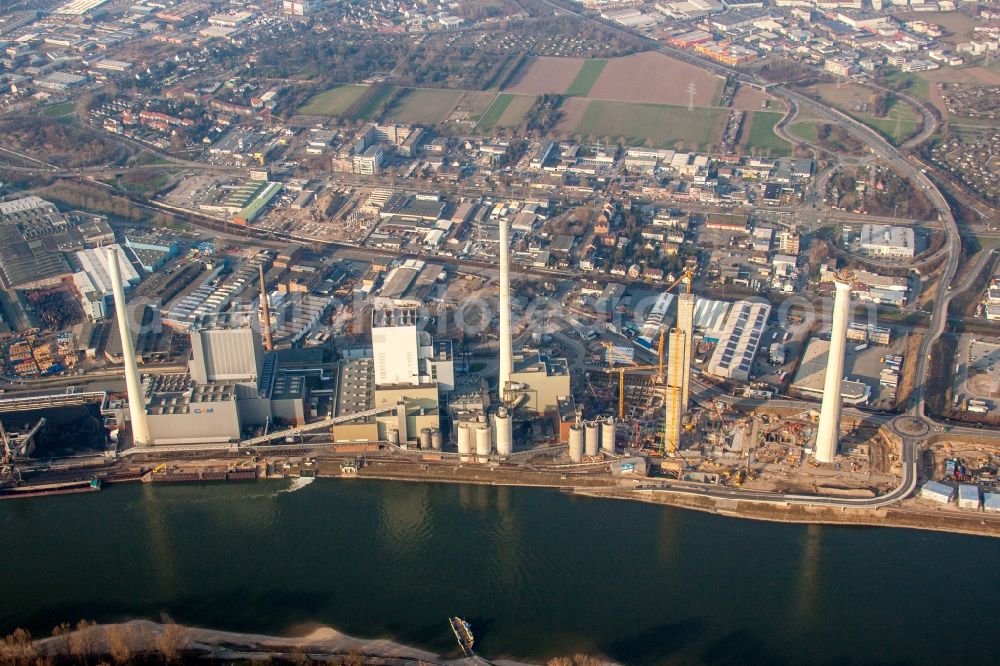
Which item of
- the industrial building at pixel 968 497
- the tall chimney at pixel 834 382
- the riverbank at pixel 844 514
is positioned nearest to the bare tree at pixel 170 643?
the riverbank at pixel 844 514

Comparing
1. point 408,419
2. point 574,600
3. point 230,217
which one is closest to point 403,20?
point 230,217

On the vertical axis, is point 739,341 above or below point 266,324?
below

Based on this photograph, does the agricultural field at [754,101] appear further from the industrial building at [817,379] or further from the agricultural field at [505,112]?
the industrial building at [817,379]

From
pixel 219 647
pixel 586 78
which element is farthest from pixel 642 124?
pixel 219 647

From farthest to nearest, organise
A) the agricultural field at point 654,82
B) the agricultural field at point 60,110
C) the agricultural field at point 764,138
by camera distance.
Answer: the agricultural field at point 654,82 → the agricultural field at point 60,110 → the agricultural field at point 764,138

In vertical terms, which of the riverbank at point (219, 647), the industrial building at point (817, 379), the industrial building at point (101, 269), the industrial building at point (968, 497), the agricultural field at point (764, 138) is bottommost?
the riverbank at point (219, 647)

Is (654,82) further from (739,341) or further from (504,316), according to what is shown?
(504,316)

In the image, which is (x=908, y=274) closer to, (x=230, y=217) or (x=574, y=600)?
(x=574, y=600)
